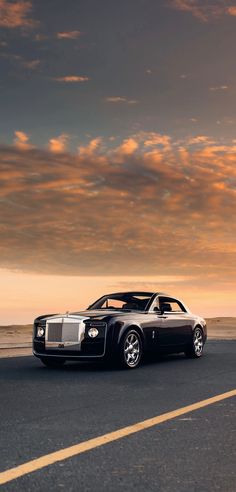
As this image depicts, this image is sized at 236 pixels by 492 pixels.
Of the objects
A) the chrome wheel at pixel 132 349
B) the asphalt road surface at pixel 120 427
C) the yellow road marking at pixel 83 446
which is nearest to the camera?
the asphalt road surface at pixel 120 427

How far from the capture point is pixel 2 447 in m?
6.07

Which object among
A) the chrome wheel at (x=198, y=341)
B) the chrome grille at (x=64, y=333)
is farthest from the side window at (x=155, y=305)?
the chrome grille at (x=64, y=333)

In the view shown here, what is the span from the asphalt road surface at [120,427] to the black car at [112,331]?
455 mm

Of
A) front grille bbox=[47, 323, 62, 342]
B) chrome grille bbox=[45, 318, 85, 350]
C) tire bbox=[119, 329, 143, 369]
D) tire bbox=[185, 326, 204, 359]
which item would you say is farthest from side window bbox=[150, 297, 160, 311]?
front grille bbox=[47, 323, 62, 342]

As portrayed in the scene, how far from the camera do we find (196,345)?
1602 cm

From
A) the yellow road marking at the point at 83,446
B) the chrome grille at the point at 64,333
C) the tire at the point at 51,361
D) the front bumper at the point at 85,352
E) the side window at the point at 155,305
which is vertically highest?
the side window at the point at 155,305

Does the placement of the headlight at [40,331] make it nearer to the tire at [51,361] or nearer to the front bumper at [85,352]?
the front bumper at [85,352]

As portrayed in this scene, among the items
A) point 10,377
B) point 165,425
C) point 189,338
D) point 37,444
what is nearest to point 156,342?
point 189,338

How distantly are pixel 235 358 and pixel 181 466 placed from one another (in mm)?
10493

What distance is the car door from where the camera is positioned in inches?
572

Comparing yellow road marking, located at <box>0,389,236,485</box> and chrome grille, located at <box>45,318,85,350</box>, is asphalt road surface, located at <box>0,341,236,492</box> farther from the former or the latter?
chrome grille, located at <box>45,318,85,350</box>

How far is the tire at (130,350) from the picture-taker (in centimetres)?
1285

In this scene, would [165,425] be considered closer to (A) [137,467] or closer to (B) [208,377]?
(A) [137,467]

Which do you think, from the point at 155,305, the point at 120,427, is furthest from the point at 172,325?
the point at 120,427
